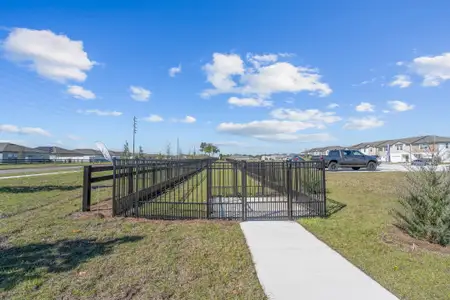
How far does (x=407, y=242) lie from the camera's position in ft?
16.6

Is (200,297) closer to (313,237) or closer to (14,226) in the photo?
(313,237)

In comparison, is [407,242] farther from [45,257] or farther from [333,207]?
[45,257]

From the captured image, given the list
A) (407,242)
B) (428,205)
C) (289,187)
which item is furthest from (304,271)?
(289,187)

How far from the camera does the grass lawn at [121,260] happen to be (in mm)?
3182

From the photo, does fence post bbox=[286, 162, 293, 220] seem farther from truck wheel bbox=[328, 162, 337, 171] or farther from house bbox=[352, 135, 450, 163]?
house bbox=[352, 135, 450, 163]

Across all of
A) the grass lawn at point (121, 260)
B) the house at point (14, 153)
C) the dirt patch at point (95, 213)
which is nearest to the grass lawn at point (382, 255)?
the grass lawn at point (121, 260)

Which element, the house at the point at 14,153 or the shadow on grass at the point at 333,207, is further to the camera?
the house at the point at 14,153

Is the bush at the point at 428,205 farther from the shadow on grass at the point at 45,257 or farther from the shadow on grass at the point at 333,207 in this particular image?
the shadow on grass at the point at 45,257

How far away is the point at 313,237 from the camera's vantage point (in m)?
5.44

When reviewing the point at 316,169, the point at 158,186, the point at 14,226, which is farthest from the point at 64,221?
the point at 316,169

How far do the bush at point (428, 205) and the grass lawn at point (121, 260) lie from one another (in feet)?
10.8

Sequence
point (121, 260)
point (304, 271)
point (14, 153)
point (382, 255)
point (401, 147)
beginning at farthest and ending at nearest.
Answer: point (14, 153) < point (401, 147) < point (382, 255) < point (121, 260) < point (304, 271)

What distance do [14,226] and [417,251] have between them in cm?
776

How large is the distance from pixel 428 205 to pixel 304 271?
2956 millimetres
